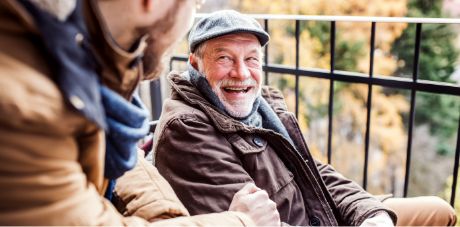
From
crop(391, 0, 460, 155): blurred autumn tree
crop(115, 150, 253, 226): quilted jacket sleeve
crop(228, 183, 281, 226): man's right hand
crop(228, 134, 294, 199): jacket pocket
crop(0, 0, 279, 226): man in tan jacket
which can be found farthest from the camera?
crop(391, 0, 460, 155): blurred autumn tree

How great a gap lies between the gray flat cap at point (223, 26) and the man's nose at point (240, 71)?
16 centimetres

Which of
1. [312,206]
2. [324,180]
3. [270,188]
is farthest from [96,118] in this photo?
[324,180]

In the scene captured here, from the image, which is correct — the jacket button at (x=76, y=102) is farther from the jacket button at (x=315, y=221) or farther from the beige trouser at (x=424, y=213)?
the beige trouser at (x=424, y=213)

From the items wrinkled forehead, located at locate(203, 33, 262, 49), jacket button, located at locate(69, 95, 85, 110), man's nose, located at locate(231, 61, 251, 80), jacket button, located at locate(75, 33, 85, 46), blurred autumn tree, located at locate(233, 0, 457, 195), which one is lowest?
blurred autumn tree, located at locate(233, 0, 457, 195)

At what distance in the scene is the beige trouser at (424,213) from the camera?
6.91 feet

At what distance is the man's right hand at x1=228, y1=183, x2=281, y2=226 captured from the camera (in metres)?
1.56

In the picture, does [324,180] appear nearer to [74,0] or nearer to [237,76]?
[237,76]

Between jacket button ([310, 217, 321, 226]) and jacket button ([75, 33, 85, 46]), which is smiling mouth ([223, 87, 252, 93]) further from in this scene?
jacket button ([75, 33, 85, 46])

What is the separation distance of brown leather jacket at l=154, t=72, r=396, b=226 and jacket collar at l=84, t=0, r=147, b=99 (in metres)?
0.91

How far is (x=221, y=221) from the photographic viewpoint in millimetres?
998

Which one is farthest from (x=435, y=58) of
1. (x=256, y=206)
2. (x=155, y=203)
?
(x=155, y=203)

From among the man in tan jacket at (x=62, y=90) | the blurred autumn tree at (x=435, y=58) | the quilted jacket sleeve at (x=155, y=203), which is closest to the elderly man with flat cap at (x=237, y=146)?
the quilted jacket sleeve at (x=155, y=203)

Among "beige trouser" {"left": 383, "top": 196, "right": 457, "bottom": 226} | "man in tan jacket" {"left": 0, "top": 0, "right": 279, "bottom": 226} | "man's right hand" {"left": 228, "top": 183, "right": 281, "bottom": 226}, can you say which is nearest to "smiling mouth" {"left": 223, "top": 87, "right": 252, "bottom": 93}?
"man's right hand" {"left": 228, "top": 183, "right": 281, "bottom": 226}

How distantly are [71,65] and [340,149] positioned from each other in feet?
36.7
